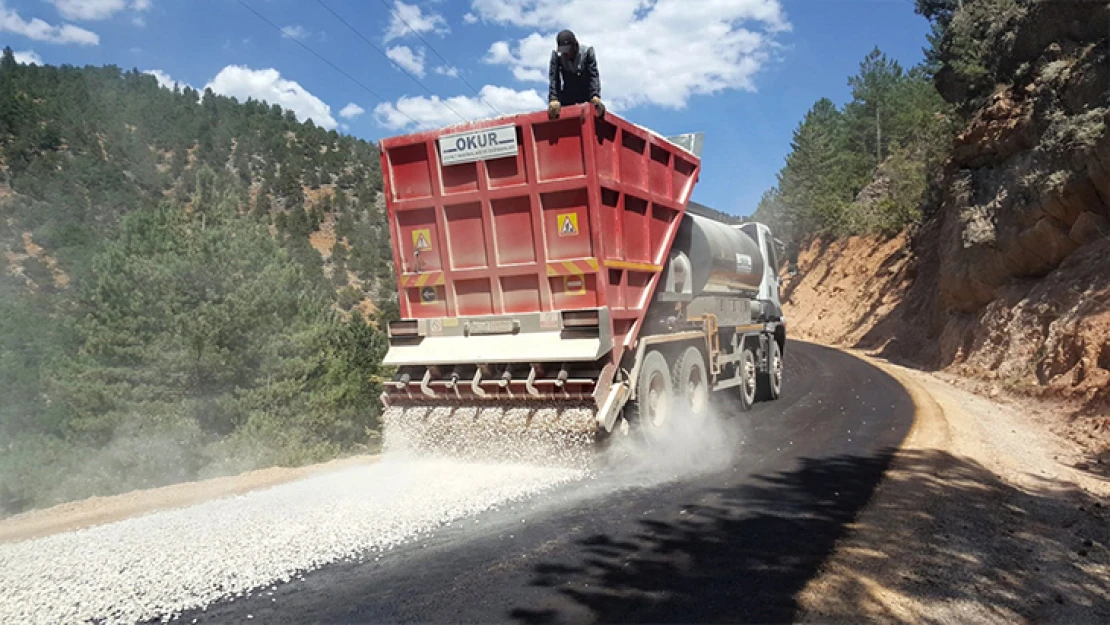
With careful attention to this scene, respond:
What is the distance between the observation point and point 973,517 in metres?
5.08

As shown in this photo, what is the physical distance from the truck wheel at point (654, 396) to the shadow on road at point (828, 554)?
1.68m

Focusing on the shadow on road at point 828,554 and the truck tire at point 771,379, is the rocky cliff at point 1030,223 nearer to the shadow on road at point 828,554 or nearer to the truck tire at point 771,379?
the truck tire at point 771,379

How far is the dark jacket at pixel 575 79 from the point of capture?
7.37 metres

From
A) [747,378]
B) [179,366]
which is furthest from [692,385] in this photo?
[179,366]

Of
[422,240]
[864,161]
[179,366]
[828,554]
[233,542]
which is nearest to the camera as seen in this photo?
[828,554]

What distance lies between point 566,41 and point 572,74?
1.15 ft

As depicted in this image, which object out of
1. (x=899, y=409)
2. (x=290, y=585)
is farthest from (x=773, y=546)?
(x=899, y=409)

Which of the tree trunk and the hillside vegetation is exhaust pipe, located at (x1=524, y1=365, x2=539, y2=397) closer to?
the hillside vegetation

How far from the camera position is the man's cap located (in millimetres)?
7531

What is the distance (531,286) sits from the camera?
7.42m

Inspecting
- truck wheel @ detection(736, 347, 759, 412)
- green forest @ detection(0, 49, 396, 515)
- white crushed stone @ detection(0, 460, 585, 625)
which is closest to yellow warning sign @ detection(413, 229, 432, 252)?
white crushed stone @ detection(0, 460, 585, 625)

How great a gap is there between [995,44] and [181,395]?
2323cm

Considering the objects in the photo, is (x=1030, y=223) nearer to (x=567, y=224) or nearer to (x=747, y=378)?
(x=747, y=378)

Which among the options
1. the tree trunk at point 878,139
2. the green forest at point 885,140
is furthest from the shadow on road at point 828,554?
the tree trunk at point 878,139
